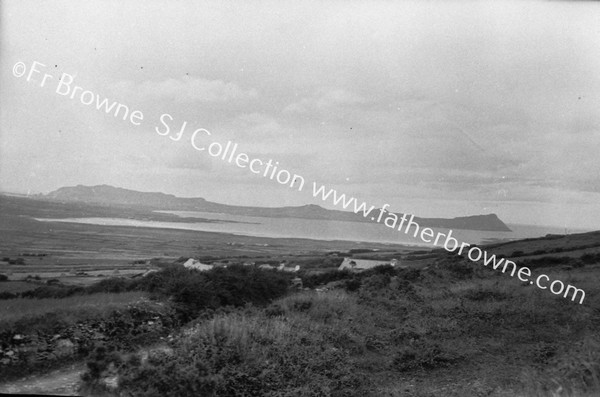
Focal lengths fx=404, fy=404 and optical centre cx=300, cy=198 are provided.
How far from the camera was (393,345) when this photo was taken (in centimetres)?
575

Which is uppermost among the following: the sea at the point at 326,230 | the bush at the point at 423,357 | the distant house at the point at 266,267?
the sea at the point at 326,230

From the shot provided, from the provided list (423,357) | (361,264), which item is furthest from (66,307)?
(423,357)

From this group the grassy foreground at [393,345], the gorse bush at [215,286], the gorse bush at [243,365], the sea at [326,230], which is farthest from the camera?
the sea at [326,230]

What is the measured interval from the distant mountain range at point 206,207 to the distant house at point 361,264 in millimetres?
707

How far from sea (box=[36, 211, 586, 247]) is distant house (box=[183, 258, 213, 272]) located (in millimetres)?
576

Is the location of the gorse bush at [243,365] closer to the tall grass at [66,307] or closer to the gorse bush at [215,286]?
the gorse bush at [215,286]

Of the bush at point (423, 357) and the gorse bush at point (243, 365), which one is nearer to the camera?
the gorse bush at point (243, 365)

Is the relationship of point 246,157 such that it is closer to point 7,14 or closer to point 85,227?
point 85,227

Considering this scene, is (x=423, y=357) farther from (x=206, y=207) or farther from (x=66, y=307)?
(x=66, y=307)

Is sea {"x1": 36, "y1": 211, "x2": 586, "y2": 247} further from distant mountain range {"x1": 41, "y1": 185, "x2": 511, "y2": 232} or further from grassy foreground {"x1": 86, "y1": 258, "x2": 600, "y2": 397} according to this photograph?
grassy foreground {"x1": 86, "y1": 258, "x2": 600, "y2": 397}

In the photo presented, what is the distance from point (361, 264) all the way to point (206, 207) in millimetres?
2740

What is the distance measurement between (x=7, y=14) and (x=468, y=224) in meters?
7.57

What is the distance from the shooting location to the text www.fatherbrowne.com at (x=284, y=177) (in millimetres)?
5793

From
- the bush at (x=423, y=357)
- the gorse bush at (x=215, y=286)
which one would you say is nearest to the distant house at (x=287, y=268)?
the gorse bush at (x=215, y=286)
